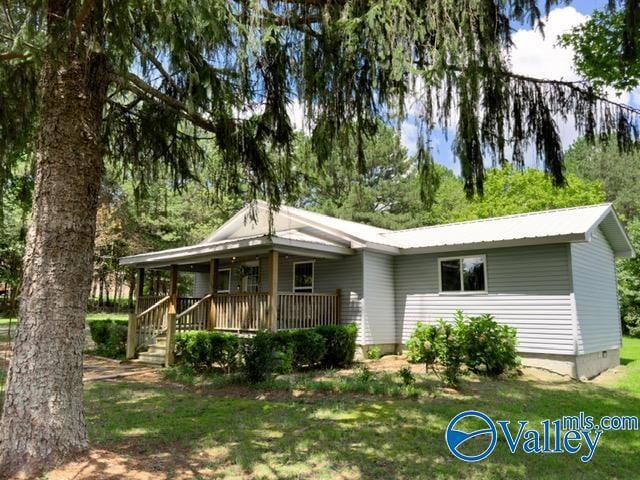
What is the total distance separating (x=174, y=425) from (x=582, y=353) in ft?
29.0

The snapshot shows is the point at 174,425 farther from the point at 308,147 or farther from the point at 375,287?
the point at 375,287

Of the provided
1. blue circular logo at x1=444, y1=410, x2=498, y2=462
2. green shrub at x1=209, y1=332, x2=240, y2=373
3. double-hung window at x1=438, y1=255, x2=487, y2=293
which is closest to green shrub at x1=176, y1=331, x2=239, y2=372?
green shrub at x1=209, y1=332, x2=240, y2=373

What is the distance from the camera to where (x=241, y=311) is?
11.7 m

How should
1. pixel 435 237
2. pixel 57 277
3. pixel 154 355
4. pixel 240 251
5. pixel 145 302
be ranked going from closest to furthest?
Result: pixel 57 277 → pixel 154 355 → pixel 240 251 → pixel 435 237 → pixel 145 302

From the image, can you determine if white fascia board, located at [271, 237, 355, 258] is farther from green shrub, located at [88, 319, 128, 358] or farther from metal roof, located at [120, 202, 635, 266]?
green shrub, located at [88, 319, 128, 358]

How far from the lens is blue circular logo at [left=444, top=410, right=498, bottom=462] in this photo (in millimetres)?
4875

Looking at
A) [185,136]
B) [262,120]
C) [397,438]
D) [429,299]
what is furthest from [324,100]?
[429,299]

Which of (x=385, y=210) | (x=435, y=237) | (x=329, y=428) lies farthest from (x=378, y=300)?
(x=385, y=210)

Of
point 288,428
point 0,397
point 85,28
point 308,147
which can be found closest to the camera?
point 85,28

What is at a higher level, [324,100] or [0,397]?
[324,100]

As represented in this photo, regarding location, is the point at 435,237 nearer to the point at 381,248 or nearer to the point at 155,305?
the point at 381,248

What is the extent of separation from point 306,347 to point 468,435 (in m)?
5.08

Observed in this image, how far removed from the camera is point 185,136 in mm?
6195

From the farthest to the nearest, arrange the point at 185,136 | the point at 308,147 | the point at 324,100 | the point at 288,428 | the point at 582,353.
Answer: the point at 582,353, the point at 185,136, the point at 288,428, the point at 308,147, the point at 324,100
